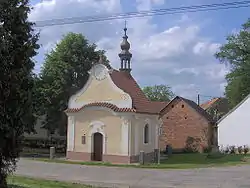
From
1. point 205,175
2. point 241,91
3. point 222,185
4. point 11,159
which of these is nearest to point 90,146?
point 205,175

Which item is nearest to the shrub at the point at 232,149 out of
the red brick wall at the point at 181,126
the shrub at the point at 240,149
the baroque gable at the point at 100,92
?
the shrub at the point at 240,149

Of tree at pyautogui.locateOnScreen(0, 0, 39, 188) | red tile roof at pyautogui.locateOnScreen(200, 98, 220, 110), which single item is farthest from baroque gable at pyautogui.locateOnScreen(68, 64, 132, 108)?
red tile roof at pyautogui.locateOnScreen(200, 98, 220, 110)

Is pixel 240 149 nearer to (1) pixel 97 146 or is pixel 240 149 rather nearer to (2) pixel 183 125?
(2) pixel 183 125

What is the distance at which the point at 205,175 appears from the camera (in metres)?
24.6

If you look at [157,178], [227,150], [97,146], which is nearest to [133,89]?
[97,146]

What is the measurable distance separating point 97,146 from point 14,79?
26708mm

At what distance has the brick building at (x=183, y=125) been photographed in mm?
52750

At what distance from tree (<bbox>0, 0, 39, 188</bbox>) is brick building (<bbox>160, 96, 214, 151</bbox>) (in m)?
43.4

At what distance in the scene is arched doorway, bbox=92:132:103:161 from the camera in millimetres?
36094

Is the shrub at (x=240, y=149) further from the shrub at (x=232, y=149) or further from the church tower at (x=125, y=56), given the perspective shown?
the church tower at (x=125, y=56)

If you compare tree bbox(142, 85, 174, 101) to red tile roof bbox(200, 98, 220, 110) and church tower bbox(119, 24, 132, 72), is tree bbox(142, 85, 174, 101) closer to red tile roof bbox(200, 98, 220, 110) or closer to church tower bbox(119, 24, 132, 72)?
red tile roof bbox(200, 98, 220, 110)

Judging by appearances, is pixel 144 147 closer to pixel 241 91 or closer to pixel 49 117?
pixel 49 117

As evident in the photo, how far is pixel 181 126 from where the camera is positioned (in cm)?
5428

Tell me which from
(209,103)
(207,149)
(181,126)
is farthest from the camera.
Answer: (209,103)
